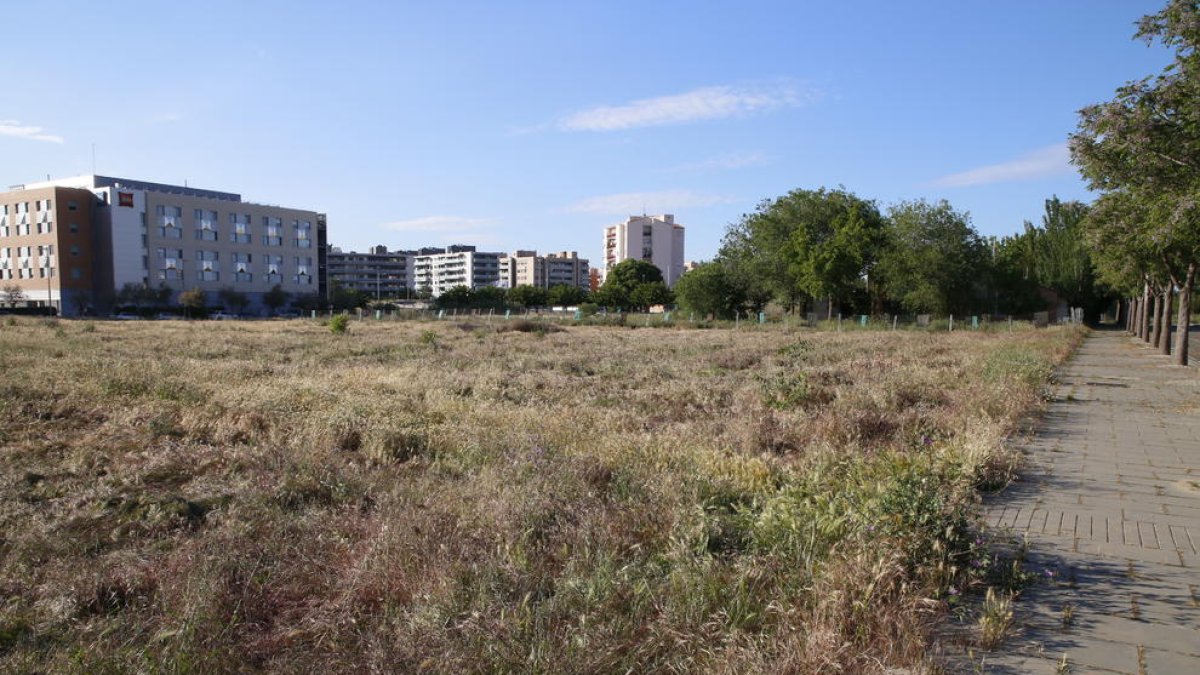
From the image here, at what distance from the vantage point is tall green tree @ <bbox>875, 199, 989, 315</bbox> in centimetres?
5122

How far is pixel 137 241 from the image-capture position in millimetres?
84625

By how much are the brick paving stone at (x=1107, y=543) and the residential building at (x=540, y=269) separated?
581 feet

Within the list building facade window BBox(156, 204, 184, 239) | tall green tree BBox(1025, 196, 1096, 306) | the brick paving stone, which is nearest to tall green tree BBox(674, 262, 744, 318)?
tall green tree BBox(1025, 196, 1096, 306)

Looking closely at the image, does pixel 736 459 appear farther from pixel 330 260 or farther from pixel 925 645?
pixel 330 260

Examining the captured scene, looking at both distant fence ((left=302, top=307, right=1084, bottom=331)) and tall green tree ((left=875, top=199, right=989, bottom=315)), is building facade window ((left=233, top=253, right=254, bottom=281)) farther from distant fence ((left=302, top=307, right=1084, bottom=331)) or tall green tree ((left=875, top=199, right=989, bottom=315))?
tall green tree ((left=875, top=199, right=989, bottom=315))

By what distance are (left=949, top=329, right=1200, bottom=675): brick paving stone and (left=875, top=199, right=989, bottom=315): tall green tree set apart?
4359 centimetres

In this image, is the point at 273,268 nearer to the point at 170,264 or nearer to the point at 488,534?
the point at 170,264

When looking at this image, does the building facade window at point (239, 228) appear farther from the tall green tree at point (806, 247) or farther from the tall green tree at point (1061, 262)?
the tall green tree at point (1061, 262)

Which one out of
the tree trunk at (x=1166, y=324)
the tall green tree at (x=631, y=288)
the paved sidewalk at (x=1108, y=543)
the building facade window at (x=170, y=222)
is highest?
the building facade window at (x=170, y=222)

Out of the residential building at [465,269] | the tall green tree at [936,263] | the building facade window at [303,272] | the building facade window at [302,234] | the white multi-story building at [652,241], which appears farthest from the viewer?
the residential building at [465,269]

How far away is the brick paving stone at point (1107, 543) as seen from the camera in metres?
3.49

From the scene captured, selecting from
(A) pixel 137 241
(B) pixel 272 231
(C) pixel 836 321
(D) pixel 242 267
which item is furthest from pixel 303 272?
(C) pixel 836 321

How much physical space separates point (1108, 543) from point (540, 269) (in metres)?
185

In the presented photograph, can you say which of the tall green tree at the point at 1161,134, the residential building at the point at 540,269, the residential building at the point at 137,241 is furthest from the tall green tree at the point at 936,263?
the residential building at the point at 540,269
